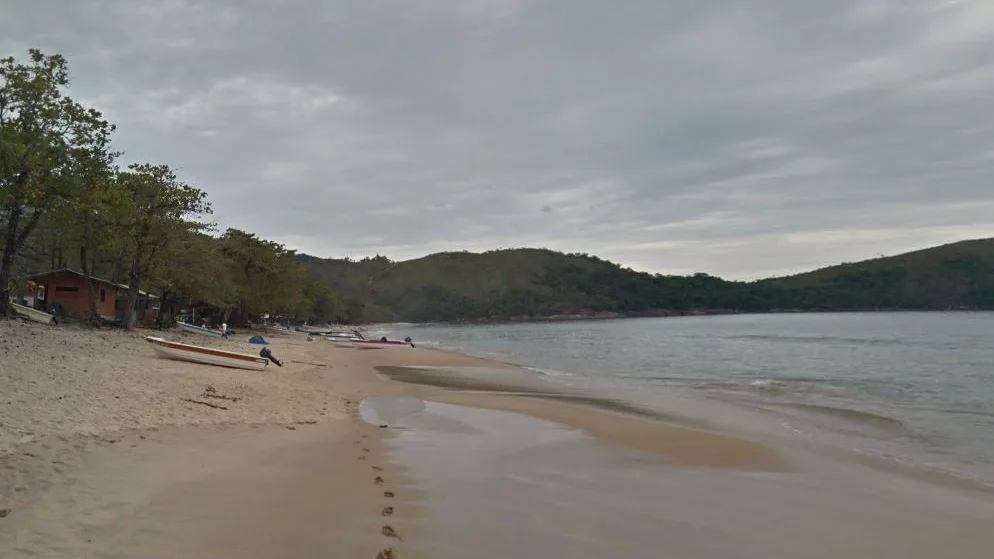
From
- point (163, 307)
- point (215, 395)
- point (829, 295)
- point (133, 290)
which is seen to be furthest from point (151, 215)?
point (829, 295)

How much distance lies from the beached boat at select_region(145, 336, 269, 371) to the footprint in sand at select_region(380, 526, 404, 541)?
15454 mm

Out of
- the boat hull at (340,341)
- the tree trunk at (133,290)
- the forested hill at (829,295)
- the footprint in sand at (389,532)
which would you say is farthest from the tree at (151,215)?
the forested hill at (829,295)

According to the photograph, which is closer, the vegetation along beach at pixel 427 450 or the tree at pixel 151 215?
the vegetation along beach at pixel 427 450

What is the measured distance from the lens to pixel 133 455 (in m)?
7.30

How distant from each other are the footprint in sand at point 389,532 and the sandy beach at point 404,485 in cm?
2

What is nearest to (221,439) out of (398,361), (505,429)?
(505,429)

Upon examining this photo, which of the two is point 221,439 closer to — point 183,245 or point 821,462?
point 821,462

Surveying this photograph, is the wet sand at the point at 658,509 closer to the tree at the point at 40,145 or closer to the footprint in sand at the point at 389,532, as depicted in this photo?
the footprint in sand at the point at 389,532

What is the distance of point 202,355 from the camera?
1902cm

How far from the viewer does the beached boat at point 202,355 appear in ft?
61.6

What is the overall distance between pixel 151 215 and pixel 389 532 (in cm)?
2962

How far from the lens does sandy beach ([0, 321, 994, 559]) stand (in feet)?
18.0

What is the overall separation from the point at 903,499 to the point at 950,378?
20302mm

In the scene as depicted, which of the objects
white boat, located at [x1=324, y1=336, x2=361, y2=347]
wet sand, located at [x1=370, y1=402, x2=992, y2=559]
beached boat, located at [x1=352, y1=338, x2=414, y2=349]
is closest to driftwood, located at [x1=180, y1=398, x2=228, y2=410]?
wet sand, located at [x1=370, y1=402, x2=992, y2=559]
